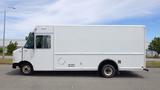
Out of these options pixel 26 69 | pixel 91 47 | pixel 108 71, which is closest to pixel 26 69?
pixel 26 69

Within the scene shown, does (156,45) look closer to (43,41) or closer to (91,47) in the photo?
(91,47)

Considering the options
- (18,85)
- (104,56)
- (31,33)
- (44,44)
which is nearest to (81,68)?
(104,56)

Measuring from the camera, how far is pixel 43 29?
15586 mm

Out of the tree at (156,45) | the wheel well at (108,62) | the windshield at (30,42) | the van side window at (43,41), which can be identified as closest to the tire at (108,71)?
the wheel well at (108,62)

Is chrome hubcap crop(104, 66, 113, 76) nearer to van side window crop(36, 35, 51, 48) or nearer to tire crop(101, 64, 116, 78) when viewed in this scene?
tire crop(101, 64, 116, 78)

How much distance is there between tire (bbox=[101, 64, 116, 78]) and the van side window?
10.8 ft

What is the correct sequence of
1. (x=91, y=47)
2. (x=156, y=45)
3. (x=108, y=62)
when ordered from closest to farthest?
(x=91, y=47) < (x=108, y=62) < (x=156, y=45)

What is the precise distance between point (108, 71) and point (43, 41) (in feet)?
12.9

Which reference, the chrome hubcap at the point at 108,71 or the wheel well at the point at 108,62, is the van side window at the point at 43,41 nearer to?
the wheel well at the point at 108,62

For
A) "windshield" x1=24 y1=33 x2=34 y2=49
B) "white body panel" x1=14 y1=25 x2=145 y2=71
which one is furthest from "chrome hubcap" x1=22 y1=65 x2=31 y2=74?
"windshield" x1=24 y1=33 x2=34 y2=49

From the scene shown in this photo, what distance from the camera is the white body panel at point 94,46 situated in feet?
51.0

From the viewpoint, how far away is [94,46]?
15.5m

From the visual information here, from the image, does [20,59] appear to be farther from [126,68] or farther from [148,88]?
[148,88]

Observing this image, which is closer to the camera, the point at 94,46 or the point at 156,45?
the point at 94,46
